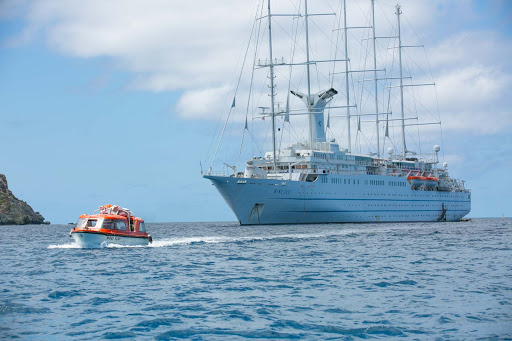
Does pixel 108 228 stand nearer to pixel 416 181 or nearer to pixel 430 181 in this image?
pixel 416 181

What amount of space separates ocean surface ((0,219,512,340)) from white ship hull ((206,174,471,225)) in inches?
1243

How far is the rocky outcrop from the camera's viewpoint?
12601 centimetres

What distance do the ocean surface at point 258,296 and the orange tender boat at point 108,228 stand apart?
7.66 ft

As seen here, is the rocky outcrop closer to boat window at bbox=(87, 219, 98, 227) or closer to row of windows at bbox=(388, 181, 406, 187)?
row of windows at bbox=(388, 181, 406, 187)

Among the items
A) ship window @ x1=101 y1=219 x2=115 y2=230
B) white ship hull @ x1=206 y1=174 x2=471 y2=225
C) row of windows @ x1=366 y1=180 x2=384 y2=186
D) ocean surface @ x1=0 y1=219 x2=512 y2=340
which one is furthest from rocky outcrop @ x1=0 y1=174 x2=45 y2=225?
ocean surface @ x1=0 y1=219 x2=512 y2=340

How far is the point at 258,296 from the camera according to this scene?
16.9 meters

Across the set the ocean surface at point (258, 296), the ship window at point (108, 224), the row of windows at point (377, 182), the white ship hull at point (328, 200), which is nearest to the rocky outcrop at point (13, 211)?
the white ship hull at point (328, 200)

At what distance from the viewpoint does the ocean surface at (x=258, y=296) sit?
1296cm

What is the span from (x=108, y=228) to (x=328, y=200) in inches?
1529

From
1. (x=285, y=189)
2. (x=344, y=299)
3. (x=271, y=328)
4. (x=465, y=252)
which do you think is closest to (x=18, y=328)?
(x=271, y=328)

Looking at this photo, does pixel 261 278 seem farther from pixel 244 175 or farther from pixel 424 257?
pixel 244 175

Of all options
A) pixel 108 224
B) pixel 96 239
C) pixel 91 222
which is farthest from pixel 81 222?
pixel 108 224

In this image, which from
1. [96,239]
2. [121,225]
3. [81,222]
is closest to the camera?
[96,239]

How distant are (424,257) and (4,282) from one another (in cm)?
1725
